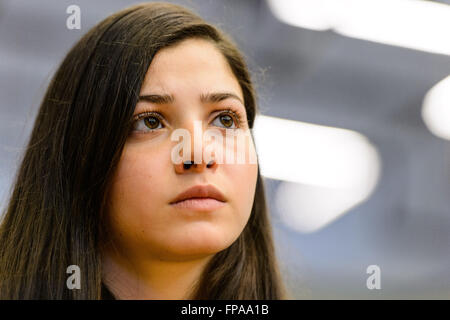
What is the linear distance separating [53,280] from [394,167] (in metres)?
1.07

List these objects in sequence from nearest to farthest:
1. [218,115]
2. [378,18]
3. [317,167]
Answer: [218,115] < [378,18] < [317,167]

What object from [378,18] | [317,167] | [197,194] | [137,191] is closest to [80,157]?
[137,191]

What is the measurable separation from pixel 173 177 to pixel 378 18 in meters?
0.89

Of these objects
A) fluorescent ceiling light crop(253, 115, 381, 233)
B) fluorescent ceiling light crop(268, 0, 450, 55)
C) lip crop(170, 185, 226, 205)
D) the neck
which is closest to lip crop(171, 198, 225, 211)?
lip crop(170, 185, 226, 205)

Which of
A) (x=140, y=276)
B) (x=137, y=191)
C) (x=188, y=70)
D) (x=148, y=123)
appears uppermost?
(x=188, y=70)

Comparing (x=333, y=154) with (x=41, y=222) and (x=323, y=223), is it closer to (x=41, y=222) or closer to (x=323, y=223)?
(x=323, y=223)

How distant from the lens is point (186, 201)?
3.00 ft

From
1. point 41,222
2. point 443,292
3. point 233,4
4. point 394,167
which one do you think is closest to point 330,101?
point 394,167

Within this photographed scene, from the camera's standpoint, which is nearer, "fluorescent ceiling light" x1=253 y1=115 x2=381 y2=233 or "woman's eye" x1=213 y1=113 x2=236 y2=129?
"woman's eye" x1=213 y1=113 x2=236 y2=129

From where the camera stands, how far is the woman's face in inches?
36.1

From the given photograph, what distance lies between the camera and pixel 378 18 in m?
1.49

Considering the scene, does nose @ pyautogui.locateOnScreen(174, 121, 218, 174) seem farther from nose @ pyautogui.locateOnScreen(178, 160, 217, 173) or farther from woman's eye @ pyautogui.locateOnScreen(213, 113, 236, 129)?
woman's eye @ pyautogui.locateOnScreen(213, 113, 236, 129)

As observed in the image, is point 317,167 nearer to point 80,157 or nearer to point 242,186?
point 242,186

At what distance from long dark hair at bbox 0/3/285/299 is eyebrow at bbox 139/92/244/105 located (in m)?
0.03
